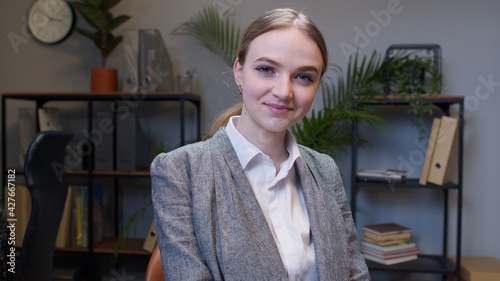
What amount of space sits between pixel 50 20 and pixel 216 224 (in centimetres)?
260

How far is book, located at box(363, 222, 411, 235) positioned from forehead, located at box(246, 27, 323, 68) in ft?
5.81

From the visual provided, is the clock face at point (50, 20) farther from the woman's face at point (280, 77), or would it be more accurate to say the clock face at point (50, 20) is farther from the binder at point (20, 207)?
the woman's face at point (280, 77)

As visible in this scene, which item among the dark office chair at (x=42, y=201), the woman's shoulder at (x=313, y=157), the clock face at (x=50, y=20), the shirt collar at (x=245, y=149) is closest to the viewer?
the shirt collar at (x=245, y=149)

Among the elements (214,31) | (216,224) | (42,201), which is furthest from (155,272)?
(214,31)

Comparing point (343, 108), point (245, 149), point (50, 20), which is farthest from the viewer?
point (50, 20)

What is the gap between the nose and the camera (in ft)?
3.12

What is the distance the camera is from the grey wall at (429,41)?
9.02 feet

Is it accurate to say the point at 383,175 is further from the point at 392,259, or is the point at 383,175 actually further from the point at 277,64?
the point at 277,64

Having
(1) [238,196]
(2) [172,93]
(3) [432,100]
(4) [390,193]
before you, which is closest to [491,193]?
(4) [390,193]

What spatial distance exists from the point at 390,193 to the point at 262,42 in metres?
2.11

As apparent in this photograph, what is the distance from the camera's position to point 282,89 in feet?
3.12

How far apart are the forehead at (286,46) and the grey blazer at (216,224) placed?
220mm

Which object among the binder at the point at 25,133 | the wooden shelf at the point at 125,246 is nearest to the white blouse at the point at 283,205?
the wooden shelf at the point at 125,246

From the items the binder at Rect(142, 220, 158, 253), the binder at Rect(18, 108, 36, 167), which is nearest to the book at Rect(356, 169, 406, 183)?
the binder at Rect(142, 220, 158, 253)
